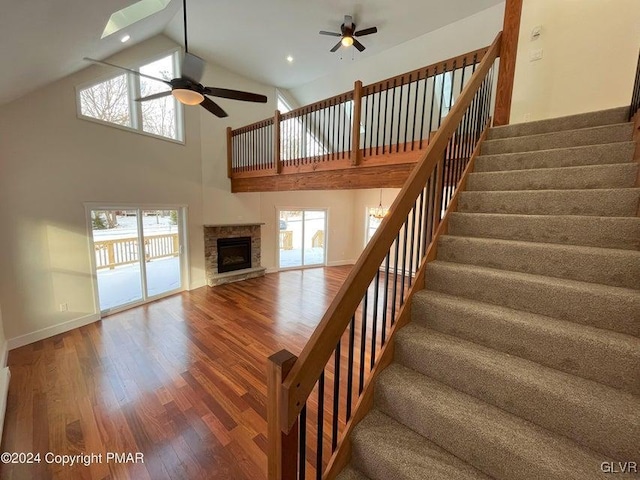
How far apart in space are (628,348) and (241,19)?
6179 millimetres

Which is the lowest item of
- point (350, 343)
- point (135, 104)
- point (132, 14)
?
point (350, 343)

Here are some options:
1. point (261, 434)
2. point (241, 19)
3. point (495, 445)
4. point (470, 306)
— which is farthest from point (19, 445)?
point (241, 19)

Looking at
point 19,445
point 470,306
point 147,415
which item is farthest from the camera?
point 147,415

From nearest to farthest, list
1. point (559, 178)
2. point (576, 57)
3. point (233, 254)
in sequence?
point (559, 178) < point (576, 57) < point (233, 254)

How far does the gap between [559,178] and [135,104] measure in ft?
20.2

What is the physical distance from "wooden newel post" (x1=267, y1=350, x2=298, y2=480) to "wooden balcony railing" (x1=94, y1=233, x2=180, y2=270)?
488cm

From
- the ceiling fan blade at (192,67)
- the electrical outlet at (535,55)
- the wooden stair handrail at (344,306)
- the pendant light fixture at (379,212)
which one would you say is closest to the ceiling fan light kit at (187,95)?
the ceiling fan blade at (192,67)

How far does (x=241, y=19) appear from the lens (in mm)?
4609

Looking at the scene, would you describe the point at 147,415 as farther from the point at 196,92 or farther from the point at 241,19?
the point at 241,19

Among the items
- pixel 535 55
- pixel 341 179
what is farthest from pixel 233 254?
pixel 535 55

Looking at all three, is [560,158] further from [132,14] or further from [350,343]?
[132,14]

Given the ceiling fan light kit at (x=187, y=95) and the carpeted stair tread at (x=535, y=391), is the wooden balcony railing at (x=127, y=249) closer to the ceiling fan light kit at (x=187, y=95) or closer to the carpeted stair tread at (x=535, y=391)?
the ceiling fan light kit at (x=187, y=95)

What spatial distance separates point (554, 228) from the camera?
5.49 ft

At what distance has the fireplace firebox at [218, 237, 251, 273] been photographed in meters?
6.59
